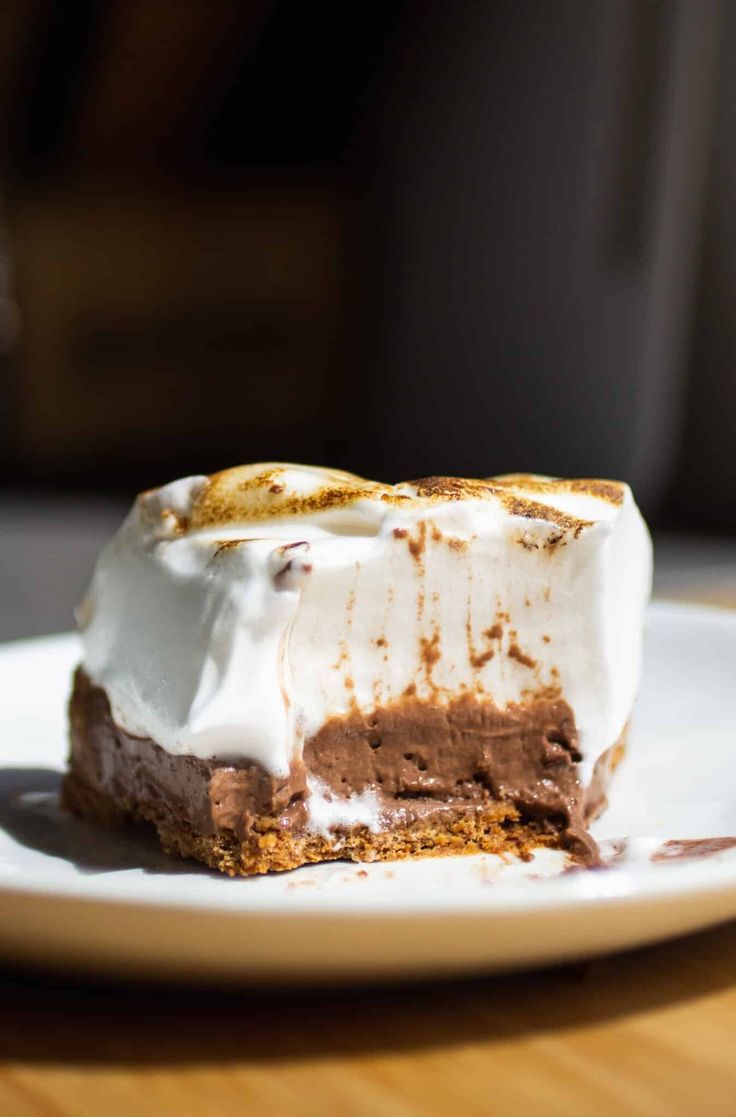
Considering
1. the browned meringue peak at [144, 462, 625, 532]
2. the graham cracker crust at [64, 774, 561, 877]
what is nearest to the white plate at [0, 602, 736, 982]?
the graham cracker crust at [64, 774, 561, 877]

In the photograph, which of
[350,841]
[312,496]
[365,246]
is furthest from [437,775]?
[365,246]

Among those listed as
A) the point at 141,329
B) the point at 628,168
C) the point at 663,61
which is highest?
the point at 663,61

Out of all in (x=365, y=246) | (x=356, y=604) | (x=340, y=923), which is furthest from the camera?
(x=365, y=246)

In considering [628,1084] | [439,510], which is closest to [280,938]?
[628,1084]

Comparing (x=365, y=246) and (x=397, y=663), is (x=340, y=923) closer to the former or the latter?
(x=397, y=663)

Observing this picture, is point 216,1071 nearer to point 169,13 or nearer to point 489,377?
point 489,377

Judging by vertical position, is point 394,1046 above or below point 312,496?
below
